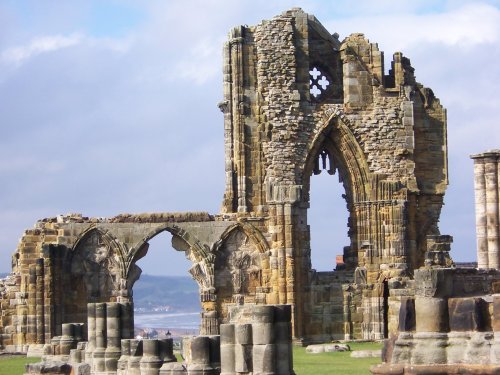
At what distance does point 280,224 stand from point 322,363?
11.5 m

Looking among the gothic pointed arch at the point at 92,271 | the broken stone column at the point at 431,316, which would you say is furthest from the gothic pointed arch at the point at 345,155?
the broken stone column at the point at 431,316

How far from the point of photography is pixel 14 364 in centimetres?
4650

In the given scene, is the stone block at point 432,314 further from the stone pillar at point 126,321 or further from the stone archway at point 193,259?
the stone archway at point 193,259

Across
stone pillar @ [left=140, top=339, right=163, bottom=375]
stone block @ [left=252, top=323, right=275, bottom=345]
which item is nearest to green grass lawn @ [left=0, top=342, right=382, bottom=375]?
stone pillar @ [left=140, top=339, right=163, bottom=375]

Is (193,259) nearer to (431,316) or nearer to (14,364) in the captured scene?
(14,364)

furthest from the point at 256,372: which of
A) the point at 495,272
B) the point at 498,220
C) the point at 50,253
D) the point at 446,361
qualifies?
the point at 50,253

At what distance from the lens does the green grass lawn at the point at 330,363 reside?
38.2 m

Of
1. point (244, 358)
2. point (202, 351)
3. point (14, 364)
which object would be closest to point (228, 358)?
point (244, 358)

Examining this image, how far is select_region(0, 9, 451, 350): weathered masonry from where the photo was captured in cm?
5284

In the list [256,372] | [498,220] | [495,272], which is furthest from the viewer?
[498,220]

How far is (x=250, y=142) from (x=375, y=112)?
3661 millimetres

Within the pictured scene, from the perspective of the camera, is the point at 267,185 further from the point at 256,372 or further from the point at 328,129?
the point at 256,372

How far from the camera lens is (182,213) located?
53.7 metres

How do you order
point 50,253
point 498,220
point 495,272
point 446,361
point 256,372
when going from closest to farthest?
point 446,361, point 256,372, point 495,272, point 498,220, point 50,253
